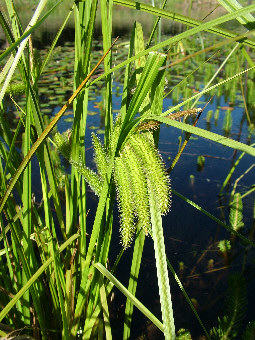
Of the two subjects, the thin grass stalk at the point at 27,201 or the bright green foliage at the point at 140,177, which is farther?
the thin grass stalk at the point at 27,201

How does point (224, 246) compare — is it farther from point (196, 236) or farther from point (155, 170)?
point (155, 170)

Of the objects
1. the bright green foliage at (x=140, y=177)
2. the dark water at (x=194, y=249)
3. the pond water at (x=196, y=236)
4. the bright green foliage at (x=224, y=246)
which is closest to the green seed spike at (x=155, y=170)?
the bright green foliage at (x=140, y=177)

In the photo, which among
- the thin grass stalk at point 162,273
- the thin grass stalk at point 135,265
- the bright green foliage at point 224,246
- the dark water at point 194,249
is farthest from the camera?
the bright green foliage at point 224,246

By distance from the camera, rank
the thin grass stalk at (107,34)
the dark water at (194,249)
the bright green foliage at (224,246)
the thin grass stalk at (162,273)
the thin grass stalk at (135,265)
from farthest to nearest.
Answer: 1. the bright green foliage at (224,246)
2. the dark water at (194,249)
3. the thin grass stalk at (135,265)
4. the thin grass stalk at (107,34)
5. the thin grass stalk at (162,273)

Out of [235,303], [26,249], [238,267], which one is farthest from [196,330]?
[26,249]

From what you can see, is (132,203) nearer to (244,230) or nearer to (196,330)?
(196,330)

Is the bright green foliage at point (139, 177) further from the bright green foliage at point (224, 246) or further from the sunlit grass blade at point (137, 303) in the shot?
the bright green foliage at point (224, 246)

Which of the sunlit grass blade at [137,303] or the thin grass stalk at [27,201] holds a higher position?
the thin grass stalk at [27,201]

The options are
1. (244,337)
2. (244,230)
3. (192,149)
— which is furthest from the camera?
(192,149)

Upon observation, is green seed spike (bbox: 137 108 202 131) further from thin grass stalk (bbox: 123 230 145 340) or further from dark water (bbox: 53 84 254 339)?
dark water (bbox: 53 84 254 339)

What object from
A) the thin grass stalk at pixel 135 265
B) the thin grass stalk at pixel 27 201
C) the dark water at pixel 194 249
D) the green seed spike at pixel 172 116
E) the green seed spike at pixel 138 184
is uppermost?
the green seed spike at pixel 172 116

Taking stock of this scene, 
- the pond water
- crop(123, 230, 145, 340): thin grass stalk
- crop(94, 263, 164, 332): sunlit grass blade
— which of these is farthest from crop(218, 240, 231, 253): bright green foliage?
crop(94, 263, 164, 332): sunlit grass blade
